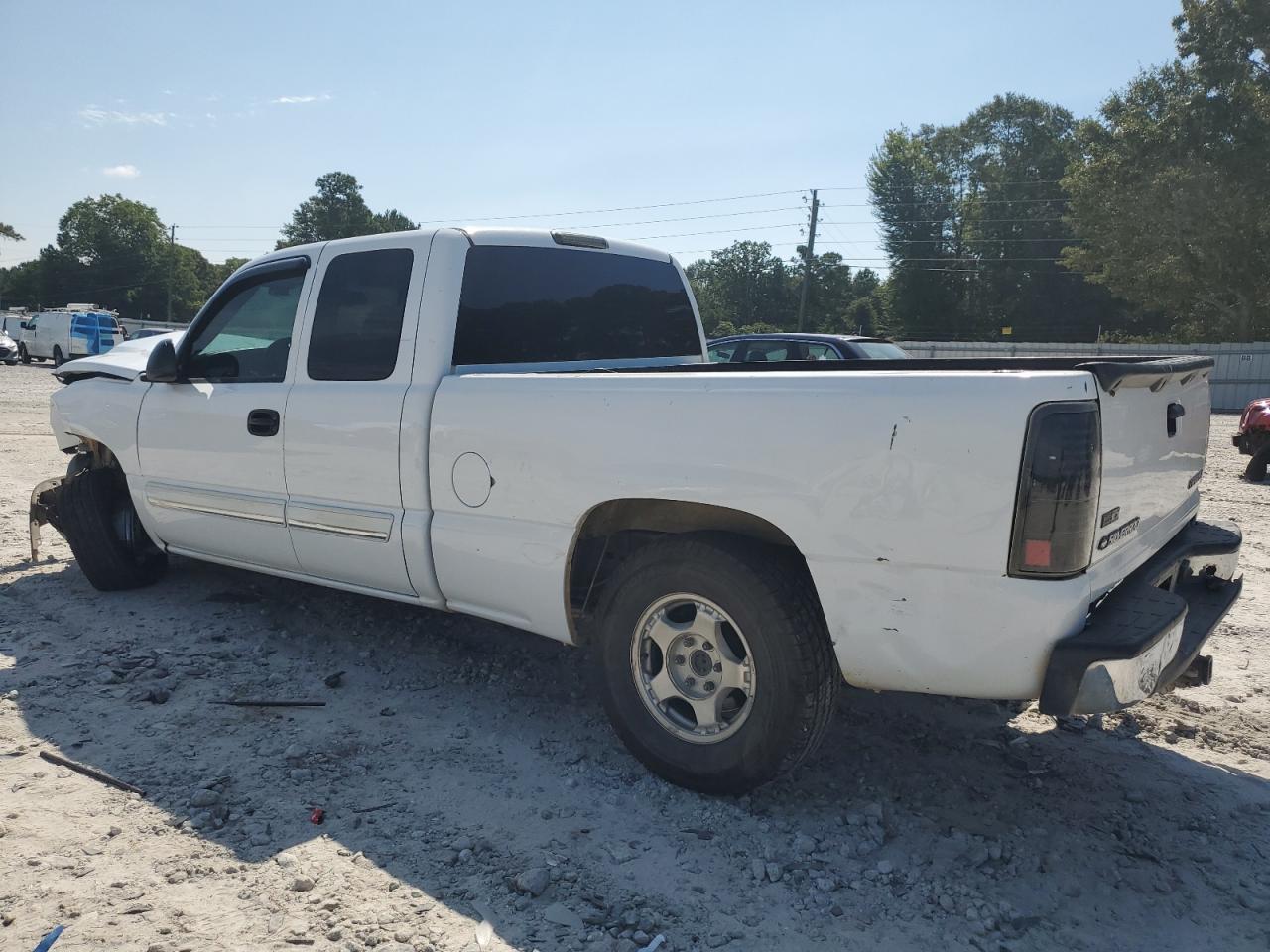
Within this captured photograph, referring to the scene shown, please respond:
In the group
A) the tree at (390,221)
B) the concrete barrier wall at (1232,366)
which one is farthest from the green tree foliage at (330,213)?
the concrete barrier wall at (1232,366)

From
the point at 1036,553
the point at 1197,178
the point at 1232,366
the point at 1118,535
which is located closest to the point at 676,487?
the point at 1036,553

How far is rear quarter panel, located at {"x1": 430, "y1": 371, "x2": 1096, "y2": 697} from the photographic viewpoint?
255 cm

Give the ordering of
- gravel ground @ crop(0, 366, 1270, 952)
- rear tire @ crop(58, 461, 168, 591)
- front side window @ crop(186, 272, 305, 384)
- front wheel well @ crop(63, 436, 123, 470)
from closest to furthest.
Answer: gravel ground @ crop(0, 366, 1270, 952)
front side window @ crop(186, 272, 305, 384)
rear tire @ crop(58, 461, 168, 591)
front wheel well @ crop(63, 436, 123, 470)

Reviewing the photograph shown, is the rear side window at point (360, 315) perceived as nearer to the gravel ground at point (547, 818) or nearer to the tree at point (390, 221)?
the gravel ground at point (547, 818)

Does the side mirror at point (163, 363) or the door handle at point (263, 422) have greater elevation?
the side mirror at point (163, 363)

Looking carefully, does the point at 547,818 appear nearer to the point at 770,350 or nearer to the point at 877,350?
the point at 877,350

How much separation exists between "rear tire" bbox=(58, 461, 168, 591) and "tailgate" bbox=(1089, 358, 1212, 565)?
5183 millimetres

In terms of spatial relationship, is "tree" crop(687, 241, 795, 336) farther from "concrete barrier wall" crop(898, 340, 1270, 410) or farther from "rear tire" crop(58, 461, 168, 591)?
"rear tire" crop(58, 461, 168, 591)

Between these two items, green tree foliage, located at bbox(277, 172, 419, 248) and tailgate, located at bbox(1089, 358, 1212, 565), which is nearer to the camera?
tailgate, located at bbox(1089, 358, 1212, 565)

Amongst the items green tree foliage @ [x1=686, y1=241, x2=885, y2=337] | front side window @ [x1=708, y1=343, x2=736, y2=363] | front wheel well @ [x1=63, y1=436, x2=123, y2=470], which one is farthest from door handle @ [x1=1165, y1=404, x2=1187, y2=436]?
green tree foliage @ [x1=686, y1=241, x2=885, y2=337]

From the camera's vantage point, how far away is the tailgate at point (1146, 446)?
2.64 meters

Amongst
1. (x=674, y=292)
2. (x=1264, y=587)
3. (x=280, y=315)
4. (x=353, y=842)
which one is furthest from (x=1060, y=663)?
(x=1264, y=587)

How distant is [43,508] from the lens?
5.94m

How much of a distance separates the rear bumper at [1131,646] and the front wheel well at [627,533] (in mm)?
841
